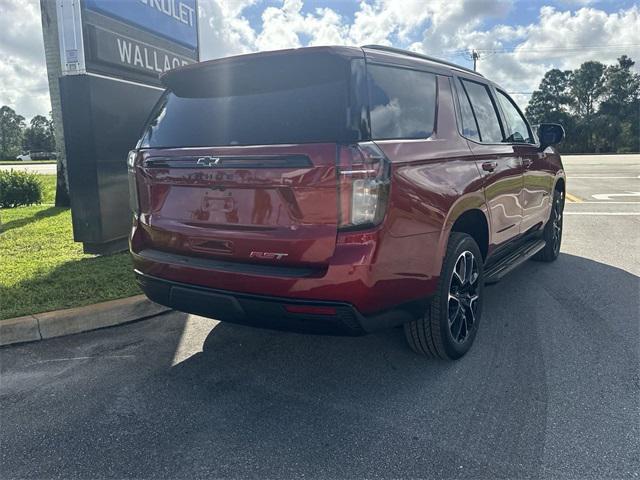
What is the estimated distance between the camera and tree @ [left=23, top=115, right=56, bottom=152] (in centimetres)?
8875

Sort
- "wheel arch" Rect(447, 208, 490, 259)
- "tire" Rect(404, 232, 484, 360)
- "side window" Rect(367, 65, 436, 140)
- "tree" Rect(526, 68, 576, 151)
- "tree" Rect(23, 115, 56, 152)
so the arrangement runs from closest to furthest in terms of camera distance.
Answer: "side window" Rect(367, 65, 436, 140) → "tire" Rect(404, 232, 484, 360) → "wheel arch" Rect(447, 208, 490, 259) → "tree" Rect(526, 68, 576, 151) → "tree" Rect(23, 115, 56, 152)

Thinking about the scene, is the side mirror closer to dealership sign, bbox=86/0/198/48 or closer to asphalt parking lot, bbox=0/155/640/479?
asphalt parking lot, bbox=0/155/640/479

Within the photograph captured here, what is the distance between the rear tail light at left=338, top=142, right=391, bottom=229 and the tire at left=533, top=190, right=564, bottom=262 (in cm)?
377

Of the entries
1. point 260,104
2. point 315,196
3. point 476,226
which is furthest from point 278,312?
point 476,226

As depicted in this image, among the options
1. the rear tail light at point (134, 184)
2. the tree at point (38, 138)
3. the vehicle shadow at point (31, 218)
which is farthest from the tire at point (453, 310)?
the tree at point (38, 138)

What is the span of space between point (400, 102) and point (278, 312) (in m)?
1.39

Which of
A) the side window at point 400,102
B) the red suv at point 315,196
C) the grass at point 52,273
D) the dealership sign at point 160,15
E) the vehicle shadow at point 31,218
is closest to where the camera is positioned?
the red suv at point 315,196

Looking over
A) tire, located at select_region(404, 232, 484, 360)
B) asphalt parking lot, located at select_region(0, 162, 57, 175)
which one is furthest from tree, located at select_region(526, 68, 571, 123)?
tire, located at select_region(404, 232, 484, 360)

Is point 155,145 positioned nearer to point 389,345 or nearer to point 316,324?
point 316,324

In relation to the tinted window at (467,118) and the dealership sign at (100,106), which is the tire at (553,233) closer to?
the tinted window at (467,118)

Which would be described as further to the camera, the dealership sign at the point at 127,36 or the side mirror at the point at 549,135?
the dealership sign at the point at 127,36

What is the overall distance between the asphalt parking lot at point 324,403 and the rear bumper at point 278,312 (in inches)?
19.4

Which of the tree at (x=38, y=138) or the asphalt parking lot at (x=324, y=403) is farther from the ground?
the tree at (x=38, y=138)

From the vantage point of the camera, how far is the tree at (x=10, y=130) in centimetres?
8950
